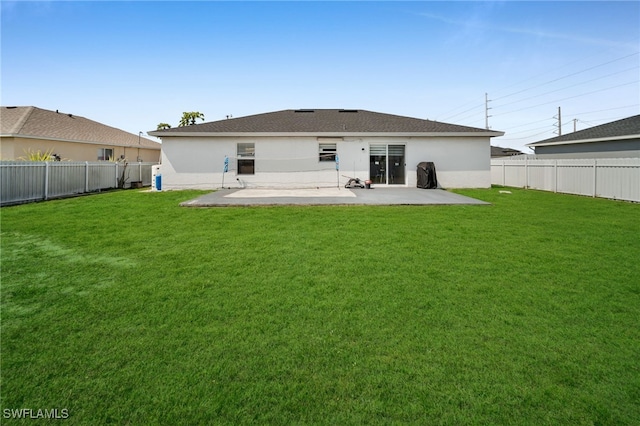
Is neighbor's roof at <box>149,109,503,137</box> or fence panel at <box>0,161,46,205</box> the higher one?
neighbor's roof at <box>149,109,503,137</box>

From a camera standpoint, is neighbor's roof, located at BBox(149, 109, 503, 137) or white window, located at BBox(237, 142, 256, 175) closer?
neighbor's roof, located at BBox(149, 109, 503, 137)

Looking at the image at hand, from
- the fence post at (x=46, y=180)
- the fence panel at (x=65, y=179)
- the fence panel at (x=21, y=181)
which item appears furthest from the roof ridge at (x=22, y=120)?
the fence panel at (x=21, y=181)

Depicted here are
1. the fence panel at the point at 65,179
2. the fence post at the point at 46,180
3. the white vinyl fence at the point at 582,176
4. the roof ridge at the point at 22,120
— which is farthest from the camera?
the roof ridge at the point at 22,120

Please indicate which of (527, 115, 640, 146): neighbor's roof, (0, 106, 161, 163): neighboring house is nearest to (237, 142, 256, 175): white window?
(0, 106, 161, 163): neighboring house

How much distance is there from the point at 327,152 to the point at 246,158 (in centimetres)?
410

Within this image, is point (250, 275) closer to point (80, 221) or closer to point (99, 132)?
point (80, 221)

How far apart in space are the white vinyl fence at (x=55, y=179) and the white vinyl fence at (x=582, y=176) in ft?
72.4

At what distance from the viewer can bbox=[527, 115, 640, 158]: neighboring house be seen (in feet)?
54.9

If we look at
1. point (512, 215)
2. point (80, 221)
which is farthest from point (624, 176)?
point (80, 221)

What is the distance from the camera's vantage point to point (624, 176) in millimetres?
A: 12391

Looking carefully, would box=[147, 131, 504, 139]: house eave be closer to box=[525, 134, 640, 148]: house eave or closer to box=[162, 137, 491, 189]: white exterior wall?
box=[162, 137, 491, 189]: white exterior wall

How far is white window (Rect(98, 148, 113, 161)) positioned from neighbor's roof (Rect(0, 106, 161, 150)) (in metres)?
0.74

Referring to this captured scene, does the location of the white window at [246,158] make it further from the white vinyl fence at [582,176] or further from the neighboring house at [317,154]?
the white vinyl fence at [582,176]

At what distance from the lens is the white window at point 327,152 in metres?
16.4
